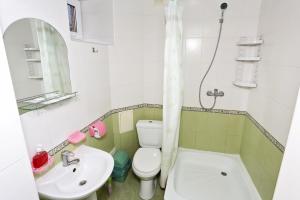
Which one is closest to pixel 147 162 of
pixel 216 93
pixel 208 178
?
pixel 208 178

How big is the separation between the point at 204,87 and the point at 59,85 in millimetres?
1642

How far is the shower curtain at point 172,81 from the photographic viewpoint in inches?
63.9

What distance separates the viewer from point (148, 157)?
204 centimetres

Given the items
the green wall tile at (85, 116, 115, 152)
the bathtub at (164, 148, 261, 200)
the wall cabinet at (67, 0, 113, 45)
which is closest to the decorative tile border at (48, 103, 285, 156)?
the green wall tile at (85, 116, 115, 152)

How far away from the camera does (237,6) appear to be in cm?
186

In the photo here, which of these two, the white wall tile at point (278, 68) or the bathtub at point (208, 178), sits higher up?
the white wall tile at point (278, 68)

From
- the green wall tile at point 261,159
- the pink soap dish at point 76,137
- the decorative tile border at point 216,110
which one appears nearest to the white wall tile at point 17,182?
the pink soap dish at point 76,137

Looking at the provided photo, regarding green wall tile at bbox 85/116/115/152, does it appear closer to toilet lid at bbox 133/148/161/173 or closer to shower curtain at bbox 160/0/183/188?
toilet lid at bbox 133/148/161/173

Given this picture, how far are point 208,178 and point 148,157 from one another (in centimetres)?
77

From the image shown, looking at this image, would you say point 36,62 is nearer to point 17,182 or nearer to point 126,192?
point 17,182

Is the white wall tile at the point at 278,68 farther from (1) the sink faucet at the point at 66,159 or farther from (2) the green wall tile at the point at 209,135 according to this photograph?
(1) the sink faucet at the point at 66,159

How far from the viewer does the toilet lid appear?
1885 millimetres

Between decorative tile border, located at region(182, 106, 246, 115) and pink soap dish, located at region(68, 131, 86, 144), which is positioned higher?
decorative tile border, located at region(182, 106, 246, 115)

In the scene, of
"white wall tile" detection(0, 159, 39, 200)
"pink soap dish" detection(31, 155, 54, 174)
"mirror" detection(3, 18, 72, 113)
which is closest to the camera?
"white wall tile" detection(0, 159, 39, 200)
